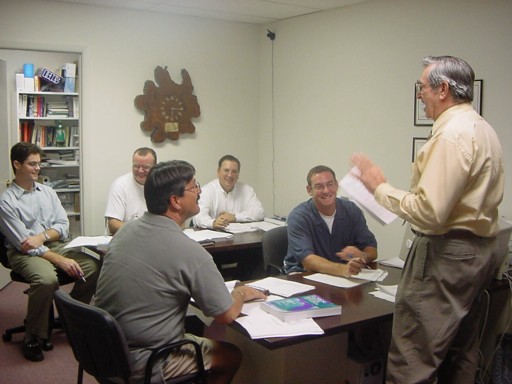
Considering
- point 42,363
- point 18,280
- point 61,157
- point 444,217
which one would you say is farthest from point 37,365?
point 61,157

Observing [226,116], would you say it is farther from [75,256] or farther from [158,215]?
[158,215]

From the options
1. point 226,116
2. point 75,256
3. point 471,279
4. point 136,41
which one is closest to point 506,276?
point 471,279

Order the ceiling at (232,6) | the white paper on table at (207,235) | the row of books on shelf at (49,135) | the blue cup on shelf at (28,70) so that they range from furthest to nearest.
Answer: the row of books on shelf at (49,135) → the blue cup on shelf at (28,70) → the ceiling at (232,6) → the white paper on table at (207,235)

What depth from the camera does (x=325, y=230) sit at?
306 cm

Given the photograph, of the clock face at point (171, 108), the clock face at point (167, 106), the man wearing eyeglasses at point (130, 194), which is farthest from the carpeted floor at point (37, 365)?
the clock face at point (171, 108)

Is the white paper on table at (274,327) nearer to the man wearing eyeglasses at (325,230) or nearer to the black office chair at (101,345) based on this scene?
the black office chair at (101,345)

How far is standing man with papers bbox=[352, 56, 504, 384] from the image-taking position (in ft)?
5.75

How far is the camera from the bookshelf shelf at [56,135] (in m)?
5.77

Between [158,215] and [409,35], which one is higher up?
[409,35]

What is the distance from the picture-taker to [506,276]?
2.84 meters

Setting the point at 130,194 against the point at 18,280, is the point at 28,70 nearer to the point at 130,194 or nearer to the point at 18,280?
the point at 130,194

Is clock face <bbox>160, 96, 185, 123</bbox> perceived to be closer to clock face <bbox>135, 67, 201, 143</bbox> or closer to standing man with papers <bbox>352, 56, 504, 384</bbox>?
clock face <bbox>135, 67, 201, 143</bbox>

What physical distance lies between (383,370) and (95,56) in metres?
3.62

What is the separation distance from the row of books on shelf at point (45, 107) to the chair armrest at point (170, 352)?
13.9 ft
